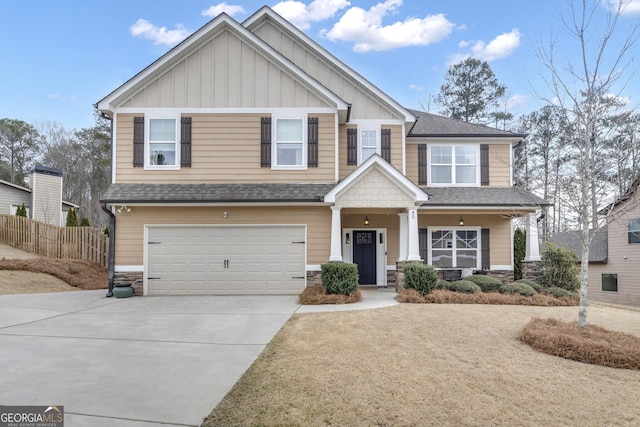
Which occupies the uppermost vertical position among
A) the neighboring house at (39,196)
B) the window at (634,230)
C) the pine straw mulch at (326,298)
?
the neighboring house at (39,196)

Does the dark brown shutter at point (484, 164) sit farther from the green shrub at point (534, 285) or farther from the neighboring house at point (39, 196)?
the neighboring house at point (39, 196)

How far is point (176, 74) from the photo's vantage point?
40.1 ft

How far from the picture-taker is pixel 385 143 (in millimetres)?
13438

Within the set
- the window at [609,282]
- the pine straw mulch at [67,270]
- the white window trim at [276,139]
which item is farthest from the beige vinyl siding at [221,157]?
the window at [609,282]

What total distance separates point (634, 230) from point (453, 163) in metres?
11.3

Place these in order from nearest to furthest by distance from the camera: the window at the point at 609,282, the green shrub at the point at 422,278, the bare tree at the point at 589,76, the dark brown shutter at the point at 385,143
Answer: the bare tree at the point at 589,76, the green shrub at the point at 422,278, the dark brown shutter at the point at 385,143, the window at the point at 609,282

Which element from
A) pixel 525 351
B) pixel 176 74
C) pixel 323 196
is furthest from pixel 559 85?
pixel 176 74

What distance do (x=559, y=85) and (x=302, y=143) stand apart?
277 inches

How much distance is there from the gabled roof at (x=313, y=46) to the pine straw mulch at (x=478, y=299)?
20.9 ft

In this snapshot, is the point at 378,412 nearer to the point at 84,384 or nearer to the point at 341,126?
the point at 84,384

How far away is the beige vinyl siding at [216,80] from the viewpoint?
40.0ft

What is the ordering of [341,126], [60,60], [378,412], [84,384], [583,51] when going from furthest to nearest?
[60,60], [341,126], [583,51], [84,384], [378,412]

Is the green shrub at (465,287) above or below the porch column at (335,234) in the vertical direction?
below

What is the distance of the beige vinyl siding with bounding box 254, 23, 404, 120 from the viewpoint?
44.6 ft
